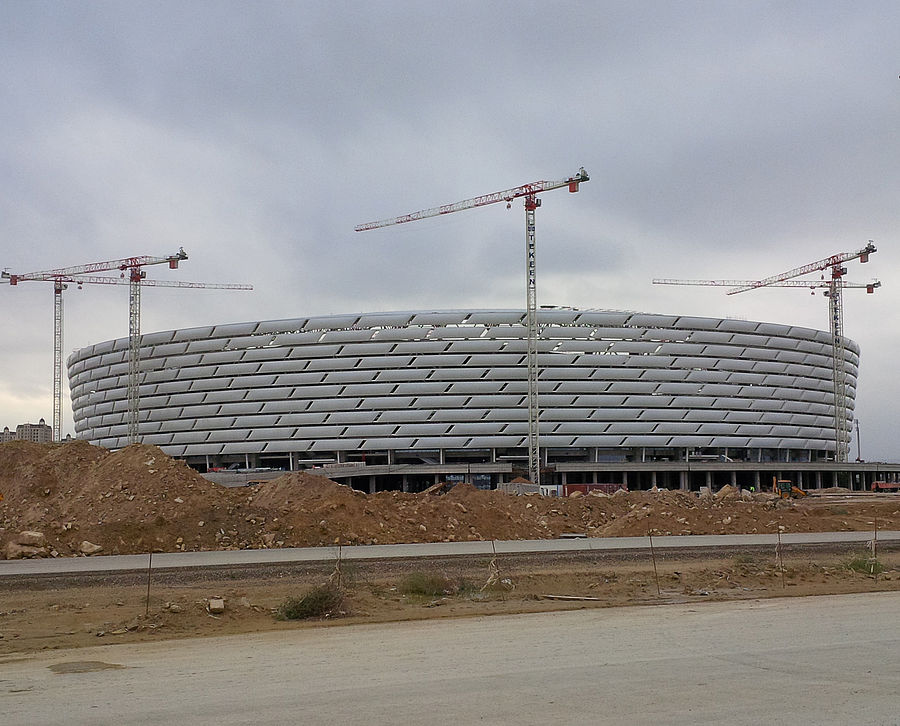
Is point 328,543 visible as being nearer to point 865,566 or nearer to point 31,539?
point 31,539

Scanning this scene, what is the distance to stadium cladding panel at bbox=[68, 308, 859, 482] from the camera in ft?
303

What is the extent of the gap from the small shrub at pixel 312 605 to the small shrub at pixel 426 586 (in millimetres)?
2666

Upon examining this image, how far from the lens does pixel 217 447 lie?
98188 millimetres

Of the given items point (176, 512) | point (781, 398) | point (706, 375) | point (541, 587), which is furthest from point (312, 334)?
point (541, 587)

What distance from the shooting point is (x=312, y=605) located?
1644cm

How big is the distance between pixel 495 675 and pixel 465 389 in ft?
267

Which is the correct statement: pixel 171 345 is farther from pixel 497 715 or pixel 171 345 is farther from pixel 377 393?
pixel 497 715

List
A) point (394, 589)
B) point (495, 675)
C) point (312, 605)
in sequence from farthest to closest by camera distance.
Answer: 1. point (394, 589)
2. point (312, 605)
3. point (495, 675)

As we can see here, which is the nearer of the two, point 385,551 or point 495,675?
point 495,675

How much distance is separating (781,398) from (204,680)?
102 meters

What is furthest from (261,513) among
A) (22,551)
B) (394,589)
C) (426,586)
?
(426,586)

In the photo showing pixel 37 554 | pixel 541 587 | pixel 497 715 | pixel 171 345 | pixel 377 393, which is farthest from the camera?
pixel 171 345

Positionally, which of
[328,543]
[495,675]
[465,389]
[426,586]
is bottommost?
[328,543]

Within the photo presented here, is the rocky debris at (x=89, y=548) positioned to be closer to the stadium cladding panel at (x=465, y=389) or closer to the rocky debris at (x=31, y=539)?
the rocky debris at (x=31, y=539)
